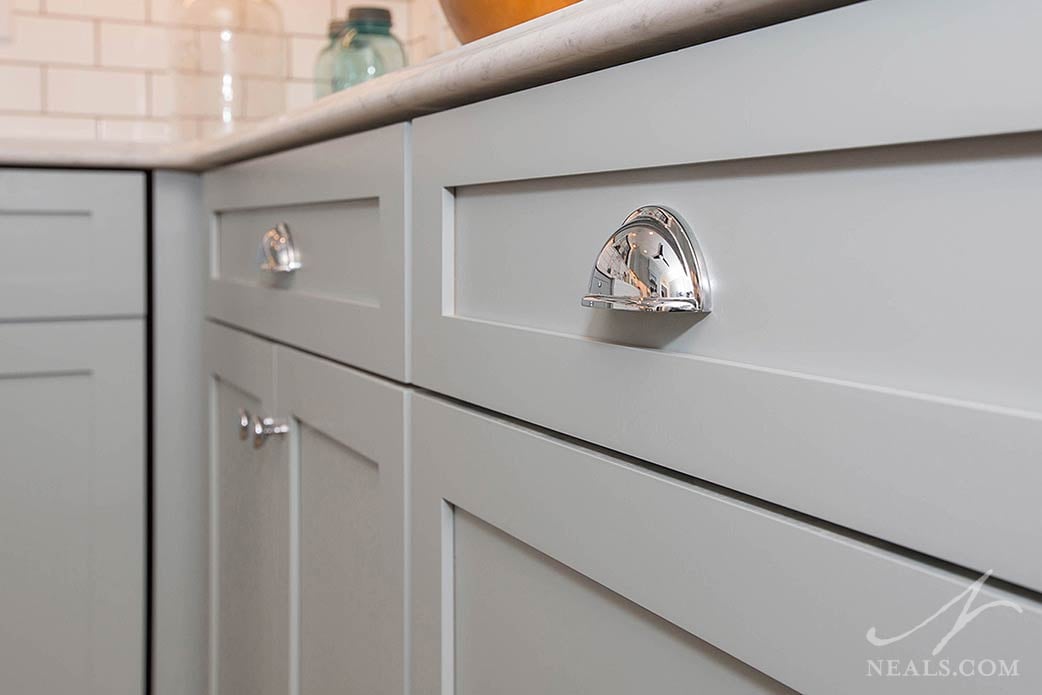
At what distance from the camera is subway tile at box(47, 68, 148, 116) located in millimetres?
1745

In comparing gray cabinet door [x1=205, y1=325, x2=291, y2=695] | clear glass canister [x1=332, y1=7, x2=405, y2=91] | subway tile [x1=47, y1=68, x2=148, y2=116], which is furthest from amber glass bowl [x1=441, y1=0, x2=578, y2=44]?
subway tile [x1=47, y1=68, x2=148, y2=116]

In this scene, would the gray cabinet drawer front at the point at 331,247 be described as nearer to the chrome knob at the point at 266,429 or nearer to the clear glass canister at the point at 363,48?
the chrome knob at the point at 266,429

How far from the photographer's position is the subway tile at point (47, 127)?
172 cm

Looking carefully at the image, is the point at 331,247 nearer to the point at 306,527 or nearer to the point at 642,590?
the point at 306,527

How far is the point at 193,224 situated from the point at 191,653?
1.80ft

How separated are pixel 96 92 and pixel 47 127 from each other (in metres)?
0.10

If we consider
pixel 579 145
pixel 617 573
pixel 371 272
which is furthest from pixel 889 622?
pixel 371 272

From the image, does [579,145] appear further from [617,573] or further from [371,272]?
[371,272]

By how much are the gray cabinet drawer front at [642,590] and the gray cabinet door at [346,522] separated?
0.04 meters

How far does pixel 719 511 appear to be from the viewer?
439 mm

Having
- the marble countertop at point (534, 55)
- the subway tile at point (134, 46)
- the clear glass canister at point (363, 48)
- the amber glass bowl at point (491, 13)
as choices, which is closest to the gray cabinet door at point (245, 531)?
the marble countertop at point (534, 55)

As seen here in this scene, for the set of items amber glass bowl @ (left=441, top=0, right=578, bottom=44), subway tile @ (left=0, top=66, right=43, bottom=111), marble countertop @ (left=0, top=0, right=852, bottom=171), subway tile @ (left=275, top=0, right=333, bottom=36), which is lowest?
marble countertop @ (left=0, top=0, right=852, bottom=171)

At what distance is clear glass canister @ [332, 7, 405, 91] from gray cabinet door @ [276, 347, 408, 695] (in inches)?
27.8

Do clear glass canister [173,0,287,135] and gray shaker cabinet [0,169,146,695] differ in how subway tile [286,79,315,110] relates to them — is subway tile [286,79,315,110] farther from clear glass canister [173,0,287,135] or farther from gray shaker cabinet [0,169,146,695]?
gray shaker cabinet [0,169,146,695]
